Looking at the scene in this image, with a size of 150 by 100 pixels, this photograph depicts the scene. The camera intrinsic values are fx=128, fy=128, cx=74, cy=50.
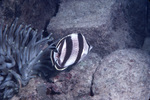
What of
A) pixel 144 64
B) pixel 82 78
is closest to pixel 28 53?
pixel 82 78

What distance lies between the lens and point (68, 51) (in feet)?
7.73

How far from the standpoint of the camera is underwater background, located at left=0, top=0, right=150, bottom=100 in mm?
2578

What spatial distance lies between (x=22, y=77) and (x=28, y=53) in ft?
1.89

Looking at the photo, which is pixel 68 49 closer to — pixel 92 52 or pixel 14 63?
pixel 14 63

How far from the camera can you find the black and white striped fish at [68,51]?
2.30 m

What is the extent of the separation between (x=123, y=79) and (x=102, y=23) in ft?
5.62

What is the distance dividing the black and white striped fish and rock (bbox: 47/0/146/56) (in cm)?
136

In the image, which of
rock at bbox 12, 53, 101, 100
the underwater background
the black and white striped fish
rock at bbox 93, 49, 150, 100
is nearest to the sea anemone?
the underwater background

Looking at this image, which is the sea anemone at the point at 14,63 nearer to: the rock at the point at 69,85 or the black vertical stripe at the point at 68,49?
the rock at the point at 69,85

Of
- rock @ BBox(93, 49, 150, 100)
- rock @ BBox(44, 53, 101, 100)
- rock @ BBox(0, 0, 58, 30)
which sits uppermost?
rock @ BBox(0, 0, 58, 30)

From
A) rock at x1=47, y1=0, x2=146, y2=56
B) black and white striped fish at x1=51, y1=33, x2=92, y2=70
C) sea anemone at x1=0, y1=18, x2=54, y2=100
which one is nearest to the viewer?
black and white striped fish at x1=51, y1=33, x2=92, y2=70

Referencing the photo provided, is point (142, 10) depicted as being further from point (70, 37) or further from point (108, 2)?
point (70, 37)

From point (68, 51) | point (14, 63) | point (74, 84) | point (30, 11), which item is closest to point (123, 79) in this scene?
point (74, 84)

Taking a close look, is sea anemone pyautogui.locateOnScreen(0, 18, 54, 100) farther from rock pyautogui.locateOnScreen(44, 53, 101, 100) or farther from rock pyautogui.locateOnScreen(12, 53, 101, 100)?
rock pyautogui.locateOnScreen(44, 53, 101, 100)
